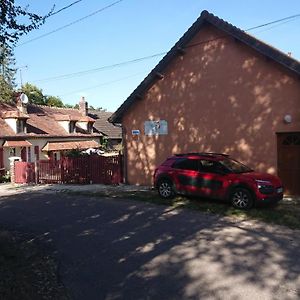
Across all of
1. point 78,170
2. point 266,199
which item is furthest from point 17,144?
point 266,199

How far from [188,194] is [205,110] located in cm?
456

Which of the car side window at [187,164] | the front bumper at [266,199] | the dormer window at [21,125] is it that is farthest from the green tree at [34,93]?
the front bumper at [266,199]

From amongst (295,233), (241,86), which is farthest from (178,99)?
(295,233)

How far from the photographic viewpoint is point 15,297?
602 centimetres

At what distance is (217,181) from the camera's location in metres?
13.5

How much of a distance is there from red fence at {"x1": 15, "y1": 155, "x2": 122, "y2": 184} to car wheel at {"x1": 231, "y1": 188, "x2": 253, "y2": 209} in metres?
8.91

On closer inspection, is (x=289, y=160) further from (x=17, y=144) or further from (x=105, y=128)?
(x=105, y=128)

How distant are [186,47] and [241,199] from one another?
788cm

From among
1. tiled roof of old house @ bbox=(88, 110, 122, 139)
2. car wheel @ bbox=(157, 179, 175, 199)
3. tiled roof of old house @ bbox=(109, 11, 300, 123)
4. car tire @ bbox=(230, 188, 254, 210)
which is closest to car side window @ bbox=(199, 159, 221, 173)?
car tire @ bbox=(230, 188, 254, 210)

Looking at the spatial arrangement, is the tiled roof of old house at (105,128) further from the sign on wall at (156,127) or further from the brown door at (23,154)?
the sign on wall at (156,127)

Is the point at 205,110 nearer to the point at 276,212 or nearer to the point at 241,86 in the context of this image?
the point at 241,86

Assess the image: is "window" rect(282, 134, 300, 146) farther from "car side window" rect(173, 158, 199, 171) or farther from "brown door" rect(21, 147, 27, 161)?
"brown door" rect(21, 147, 27, 161)

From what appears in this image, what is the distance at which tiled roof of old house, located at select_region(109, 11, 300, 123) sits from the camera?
1477 centimetres

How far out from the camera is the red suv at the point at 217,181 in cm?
1264
